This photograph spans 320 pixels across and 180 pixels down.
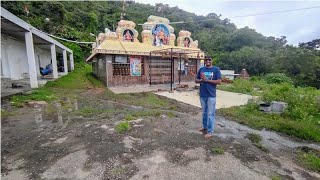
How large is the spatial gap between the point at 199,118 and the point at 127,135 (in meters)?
2.56

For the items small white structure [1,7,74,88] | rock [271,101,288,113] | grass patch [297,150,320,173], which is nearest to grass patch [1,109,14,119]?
small white structure [1,7,74,88]

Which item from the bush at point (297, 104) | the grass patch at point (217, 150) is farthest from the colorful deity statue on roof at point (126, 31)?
the grass patch at point (217, 150)

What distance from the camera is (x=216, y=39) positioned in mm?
42062

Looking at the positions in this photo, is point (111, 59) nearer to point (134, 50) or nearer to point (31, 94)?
point (134, 50)

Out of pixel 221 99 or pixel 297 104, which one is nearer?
pixel 297 104

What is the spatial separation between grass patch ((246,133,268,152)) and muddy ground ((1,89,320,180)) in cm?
11

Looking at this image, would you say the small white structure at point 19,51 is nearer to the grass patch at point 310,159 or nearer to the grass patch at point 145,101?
the grass patch at point 145,101

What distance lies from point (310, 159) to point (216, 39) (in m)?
41.2

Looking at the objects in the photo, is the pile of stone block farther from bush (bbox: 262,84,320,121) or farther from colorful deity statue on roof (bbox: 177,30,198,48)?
colorful deity statue on roof (bbox: 177,30,198,48)

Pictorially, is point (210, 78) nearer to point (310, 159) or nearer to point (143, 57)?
point (310, 159)

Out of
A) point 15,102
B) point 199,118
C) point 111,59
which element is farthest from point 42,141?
point 111,59

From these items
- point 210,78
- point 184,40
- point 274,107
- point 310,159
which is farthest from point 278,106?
point 184,40

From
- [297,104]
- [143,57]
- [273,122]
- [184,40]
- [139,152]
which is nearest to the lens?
[139,152]

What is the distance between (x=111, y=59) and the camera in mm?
13383
